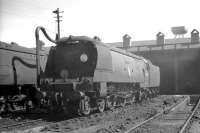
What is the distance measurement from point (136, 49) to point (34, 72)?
29415 millimetres

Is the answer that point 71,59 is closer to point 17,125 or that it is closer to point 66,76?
point 66,76

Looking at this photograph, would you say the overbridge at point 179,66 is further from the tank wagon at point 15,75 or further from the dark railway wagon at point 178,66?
the tank wagon at point 15,75

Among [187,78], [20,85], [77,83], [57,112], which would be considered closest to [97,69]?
[77,83]

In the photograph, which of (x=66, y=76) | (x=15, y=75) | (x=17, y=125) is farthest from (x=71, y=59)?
(x=17, y=125)

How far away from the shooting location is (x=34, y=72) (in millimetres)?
15680

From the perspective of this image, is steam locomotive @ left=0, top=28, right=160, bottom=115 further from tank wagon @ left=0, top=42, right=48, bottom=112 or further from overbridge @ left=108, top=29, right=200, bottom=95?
overbridge @ left=108, top=29, right=200, bottom=95

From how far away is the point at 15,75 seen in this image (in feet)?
46.0

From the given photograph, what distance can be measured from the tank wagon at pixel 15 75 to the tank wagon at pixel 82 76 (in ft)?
3.42

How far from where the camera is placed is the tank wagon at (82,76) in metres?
12.6

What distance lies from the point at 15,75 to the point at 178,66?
29.4 metres

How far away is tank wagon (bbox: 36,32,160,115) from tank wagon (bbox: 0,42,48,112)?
1.04 m

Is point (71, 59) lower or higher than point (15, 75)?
higher

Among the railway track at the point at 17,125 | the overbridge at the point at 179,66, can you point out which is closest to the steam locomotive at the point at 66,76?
the railway track at the point at 17,125

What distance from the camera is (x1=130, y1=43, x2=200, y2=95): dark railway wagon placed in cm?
3828
